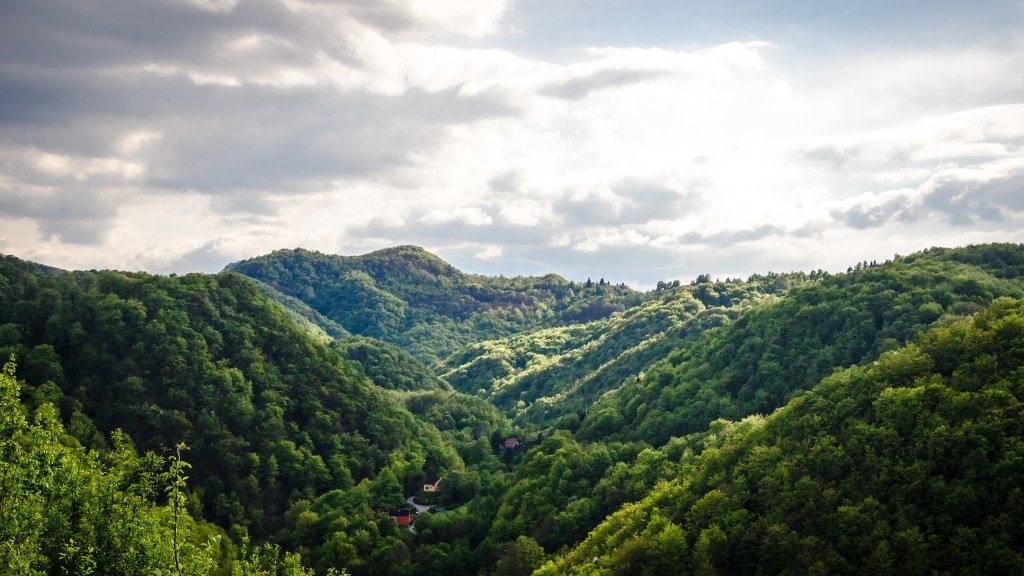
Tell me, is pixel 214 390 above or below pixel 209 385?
below

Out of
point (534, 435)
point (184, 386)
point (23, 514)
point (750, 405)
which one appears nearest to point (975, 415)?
point (750, 405)

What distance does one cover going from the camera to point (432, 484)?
499 ft

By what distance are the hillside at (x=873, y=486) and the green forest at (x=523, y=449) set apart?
278mm

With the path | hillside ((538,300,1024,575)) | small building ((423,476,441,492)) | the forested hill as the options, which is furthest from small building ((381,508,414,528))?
hillside ((538,300,1024,575))

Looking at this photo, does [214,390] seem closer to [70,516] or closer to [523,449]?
[523,449]

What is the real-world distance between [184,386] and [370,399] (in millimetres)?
42726

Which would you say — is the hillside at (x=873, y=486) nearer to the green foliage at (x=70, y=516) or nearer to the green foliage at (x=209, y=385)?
the green foliage at (x=70, y=516)

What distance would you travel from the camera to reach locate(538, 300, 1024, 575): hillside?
68.9m

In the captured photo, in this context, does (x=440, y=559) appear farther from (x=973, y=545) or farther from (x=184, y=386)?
(x=973, y=545)

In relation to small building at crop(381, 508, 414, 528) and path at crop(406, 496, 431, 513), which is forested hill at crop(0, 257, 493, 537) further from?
path at crop(406, 496, 431, 513)

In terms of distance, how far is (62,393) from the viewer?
126375 millimetres

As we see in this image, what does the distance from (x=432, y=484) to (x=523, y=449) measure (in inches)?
1303

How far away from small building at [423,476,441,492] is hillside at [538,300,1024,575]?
2301 inches

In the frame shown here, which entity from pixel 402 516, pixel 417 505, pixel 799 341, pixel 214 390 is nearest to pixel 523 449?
pixel 417 505
